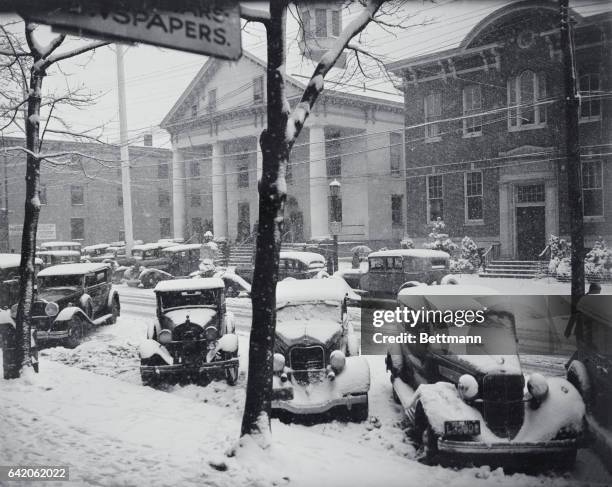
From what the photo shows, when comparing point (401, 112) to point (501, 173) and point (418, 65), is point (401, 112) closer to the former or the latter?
point (418, 65)

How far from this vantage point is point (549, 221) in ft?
56.7

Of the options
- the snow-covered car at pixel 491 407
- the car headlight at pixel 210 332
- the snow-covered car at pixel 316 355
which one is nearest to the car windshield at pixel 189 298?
the car headlight at pixel 210 332

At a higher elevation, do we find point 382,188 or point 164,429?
point 382,188

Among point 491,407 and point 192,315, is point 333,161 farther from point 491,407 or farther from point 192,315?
point 491,407

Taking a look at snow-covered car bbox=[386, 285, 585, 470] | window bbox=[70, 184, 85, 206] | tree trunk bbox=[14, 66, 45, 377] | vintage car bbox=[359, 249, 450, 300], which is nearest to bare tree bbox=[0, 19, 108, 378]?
tree trunk bbox=[14, 66, 45, 377]

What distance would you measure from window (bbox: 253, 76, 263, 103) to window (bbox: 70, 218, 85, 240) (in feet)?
22.5

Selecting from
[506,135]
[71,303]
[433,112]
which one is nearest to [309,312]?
[71,303]

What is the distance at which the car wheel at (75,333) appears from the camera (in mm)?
10958

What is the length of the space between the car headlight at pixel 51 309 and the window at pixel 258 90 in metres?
8.96

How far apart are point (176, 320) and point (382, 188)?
15.1 metres

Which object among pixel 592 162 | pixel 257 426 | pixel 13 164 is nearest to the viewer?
Result: pixel 257 426

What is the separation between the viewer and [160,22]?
3.16 meters

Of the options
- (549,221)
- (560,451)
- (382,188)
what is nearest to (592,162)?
(549,221)

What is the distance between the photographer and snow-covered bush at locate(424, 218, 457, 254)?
18453 millimetres
